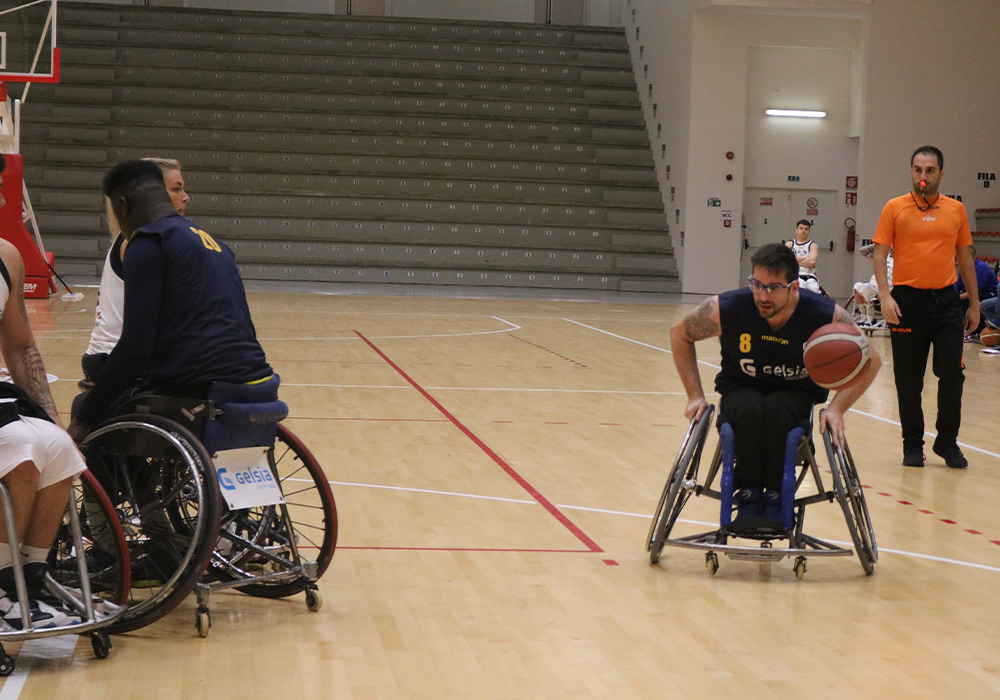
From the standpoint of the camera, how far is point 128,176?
3062mm

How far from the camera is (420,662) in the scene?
2725 mm

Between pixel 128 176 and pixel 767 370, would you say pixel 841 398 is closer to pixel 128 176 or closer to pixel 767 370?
pixel 767 370

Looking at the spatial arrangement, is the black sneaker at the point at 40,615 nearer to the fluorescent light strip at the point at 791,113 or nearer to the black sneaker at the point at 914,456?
the black sneaker at the point at 914,456

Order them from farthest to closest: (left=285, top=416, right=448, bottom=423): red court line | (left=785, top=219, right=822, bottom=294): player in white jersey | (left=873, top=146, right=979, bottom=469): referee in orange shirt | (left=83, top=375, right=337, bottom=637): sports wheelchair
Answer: (left=785, top=219, right=822, bottom=294): player in white jersey
(left=285, top=416, right=448, bottom=423): red court line
(left=873, top=146, right=979, bottom=469): referee in orange shirt
(left=83, top=375, right=337, bottom=637): sports wheelchair

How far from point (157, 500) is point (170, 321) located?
450mm

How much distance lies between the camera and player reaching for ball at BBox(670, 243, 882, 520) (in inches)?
138

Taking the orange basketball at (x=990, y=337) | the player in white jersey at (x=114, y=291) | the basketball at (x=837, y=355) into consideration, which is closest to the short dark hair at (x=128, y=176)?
the player in white jersey at (x=114, y=291)

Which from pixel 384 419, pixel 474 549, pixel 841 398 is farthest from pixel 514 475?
pixel 841 398

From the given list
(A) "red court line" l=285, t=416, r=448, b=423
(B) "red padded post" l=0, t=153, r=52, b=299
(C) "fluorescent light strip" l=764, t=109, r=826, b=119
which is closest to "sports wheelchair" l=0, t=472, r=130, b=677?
(A) "red court line" l=285, t=416, r=448, b=423

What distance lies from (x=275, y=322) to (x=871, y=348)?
8608 millimetres

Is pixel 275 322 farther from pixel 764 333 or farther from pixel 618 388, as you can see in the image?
pixel 764 333

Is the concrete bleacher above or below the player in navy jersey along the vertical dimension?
above

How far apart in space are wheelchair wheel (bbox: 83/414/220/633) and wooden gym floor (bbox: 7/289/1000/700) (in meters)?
0.13

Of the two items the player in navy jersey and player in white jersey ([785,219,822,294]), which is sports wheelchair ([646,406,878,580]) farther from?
player in white jersey ([785,219,822,294])
